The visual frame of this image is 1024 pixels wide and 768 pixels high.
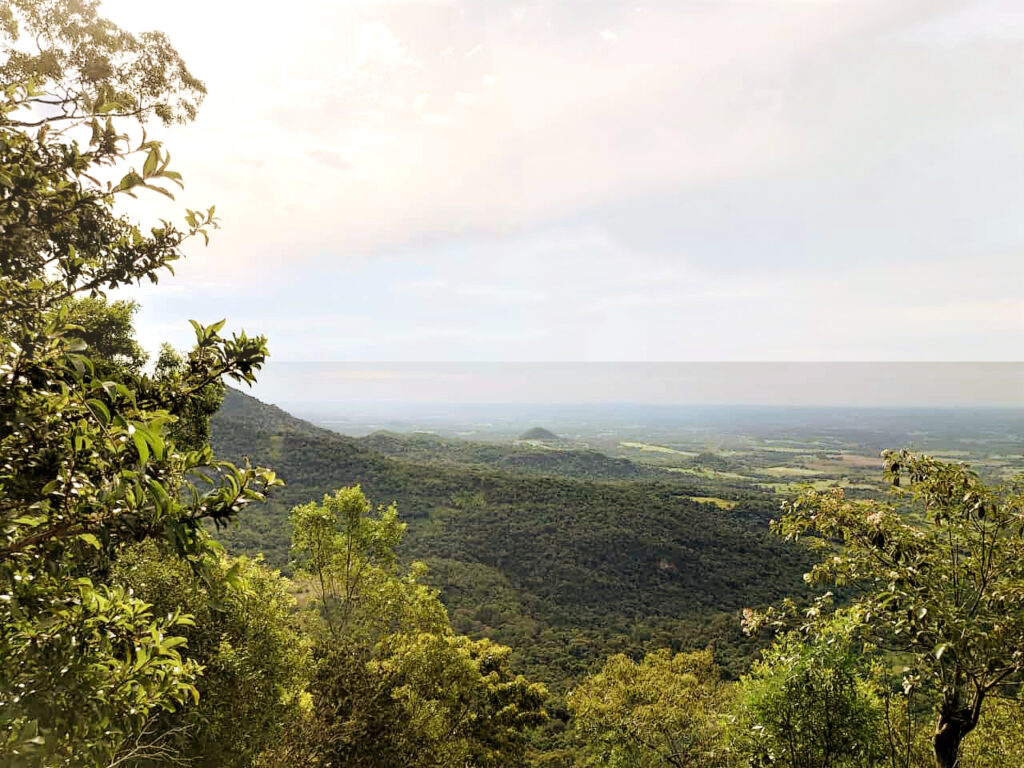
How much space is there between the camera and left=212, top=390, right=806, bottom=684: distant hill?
59406mm

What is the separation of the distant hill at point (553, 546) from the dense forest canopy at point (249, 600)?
41.0 m

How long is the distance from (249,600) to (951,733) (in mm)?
10380

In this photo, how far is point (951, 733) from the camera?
17.9 feet

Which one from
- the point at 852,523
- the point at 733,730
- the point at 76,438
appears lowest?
the point at 733,730

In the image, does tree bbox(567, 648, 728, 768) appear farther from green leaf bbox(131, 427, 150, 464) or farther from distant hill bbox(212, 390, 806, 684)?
distant hill bbox(212, 390, 806, 684)

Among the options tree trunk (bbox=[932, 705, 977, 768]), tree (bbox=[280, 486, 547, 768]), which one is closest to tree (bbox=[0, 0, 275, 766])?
tree trunk (bbox=[932, 705, 977, 768])

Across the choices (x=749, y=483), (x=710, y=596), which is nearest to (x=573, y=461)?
(x=749, y=483)

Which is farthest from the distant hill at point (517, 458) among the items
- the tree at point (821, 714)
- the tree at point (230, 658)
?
the tree at point (821, 714)

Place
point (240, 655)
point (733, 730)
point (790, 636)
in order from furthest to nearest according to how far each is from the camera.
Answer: point (733, 730), point (240, 655), point (790, 636)

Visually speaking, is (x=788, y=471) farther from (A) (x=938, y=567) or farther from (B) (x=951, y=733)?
(A) (x=938, y=567)

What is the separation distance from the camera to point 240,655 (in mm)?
8070

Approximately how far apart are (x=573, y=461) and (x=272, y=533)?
12209cm

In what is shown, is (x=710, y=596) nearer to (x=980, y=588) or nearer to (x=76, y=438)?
(x=980, y=588)

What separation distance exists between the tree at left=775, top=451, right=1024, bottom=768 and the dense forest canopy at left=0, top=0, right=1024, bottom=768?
0.12 feet
